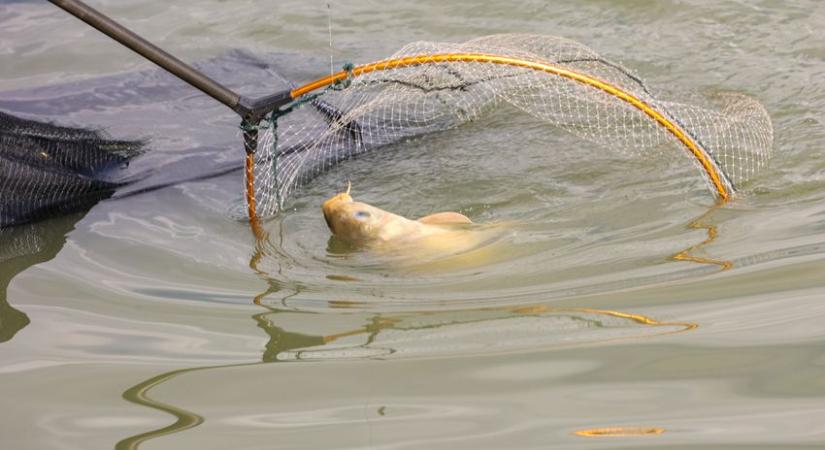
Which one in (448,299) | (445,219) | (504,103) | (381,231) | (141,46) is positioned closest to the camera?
(448,299)

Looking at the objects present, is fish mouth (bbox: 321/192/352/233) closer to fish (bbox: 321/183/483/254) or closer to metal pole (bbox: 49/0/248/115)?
fish (bbox: 321/183/483/254)

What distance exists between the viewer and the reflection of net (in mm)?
5031

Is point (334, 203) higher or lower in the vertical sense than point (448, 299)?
higher

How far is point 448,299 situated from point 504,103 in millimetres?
3088

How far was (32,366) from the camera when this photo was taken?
3691 mm

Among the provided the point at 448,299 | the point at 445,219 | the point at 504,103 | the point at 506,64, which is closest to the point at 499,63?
the point at 506,64

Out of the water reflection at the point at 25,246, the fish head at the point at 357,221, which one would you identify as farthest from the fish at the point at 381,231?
the water reflection at the point at 25,246

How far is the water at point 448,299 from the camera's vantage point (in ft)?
10.1

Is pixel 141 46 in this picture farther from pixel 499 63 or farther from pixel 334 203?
pixel 499 63

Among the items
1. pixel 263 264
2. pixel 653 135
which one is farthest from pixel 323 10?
pixel 263 264

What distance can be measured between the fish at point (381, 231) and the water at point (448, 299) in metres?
0.11

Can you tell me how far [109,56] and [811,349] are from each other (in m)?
Result: 6.73

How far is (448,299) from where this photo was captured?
4.09 metres

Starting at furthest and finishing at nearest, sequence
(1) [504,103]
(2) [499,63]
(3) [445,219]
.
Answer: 1. (1) [504,103]
2. (3) [445,219]
3. (2) [499,63]
